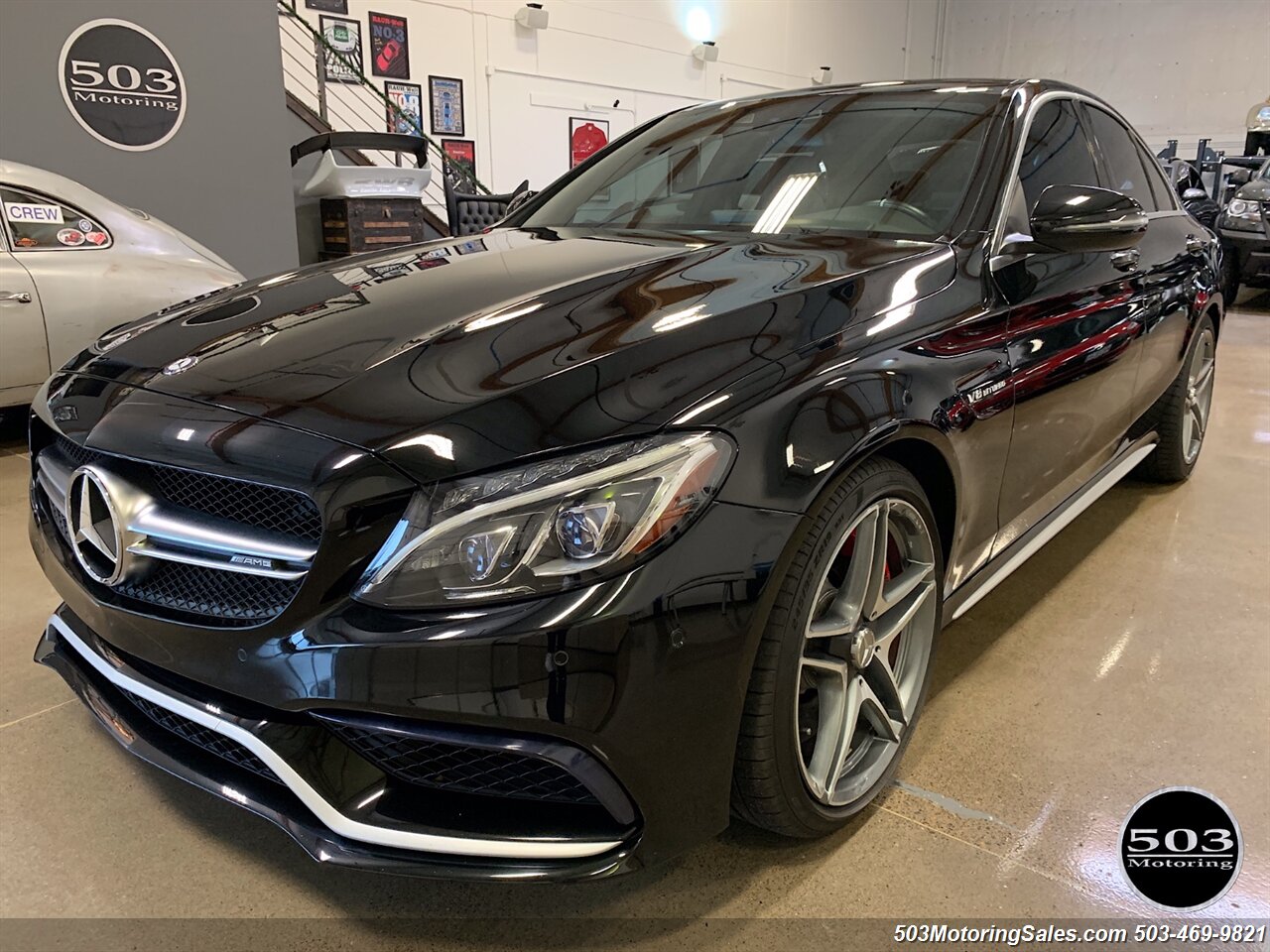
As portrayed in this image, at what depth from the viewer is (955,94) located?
2.04 meters

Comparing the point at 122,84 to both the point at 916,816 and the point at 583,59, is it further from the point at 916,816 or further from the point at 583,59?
the point at 583,59

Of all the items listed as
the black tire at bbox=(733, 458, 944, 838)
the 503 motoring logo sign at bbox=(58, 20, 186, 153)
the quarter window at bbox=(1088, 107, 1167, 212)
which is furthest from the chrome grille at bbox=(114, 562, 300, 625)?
the 503 motoring logo sign at bbox=(58, 20, 186, 153)

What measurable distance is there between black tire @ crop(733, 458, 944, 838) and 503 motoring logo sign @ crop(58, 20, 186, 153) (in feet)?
16.1

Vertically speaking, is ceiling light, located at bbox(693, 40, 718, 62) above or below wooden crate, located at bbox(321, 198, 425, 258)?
above

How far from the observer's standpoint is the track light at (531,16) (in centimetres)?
1051

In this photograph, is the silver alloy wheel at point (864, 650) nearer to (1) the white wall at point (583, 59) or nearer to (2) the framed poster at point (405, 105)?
(1) the white wall at point (583, 59)

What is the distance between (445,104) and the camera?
10.0 meters

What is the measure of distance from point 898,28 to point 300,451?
18.0 metres

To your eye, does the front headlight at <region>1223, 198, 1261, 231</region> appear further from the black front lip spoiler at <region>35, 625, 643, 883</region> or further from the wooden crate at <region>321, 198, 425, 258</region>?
the black front lip spoiler at <region>35, 625, 643, 883</region>

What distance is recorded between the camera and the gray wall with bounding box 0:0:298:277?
4.45 metres

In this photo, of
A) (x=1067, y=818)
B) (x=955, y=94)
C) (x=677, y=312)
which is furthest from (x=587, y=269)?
(x=1067, y=818)

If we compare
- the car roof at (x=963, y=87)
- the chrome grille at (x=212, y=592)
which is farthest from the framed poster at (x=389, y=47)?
the chrome grille at (x=212, y=592)

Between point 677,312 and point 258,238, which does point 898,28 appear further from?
point 677,312

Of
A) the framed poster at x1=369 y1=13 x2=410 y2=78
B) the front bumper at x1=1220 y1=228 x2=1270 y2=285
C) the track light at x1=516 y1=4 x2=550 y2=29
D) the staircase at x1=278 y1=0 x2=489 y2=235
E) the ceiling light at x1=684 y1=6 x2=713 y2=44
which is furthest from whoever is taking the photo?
the ceiling light at x1=684 y1=6 x2=713 y2=44
